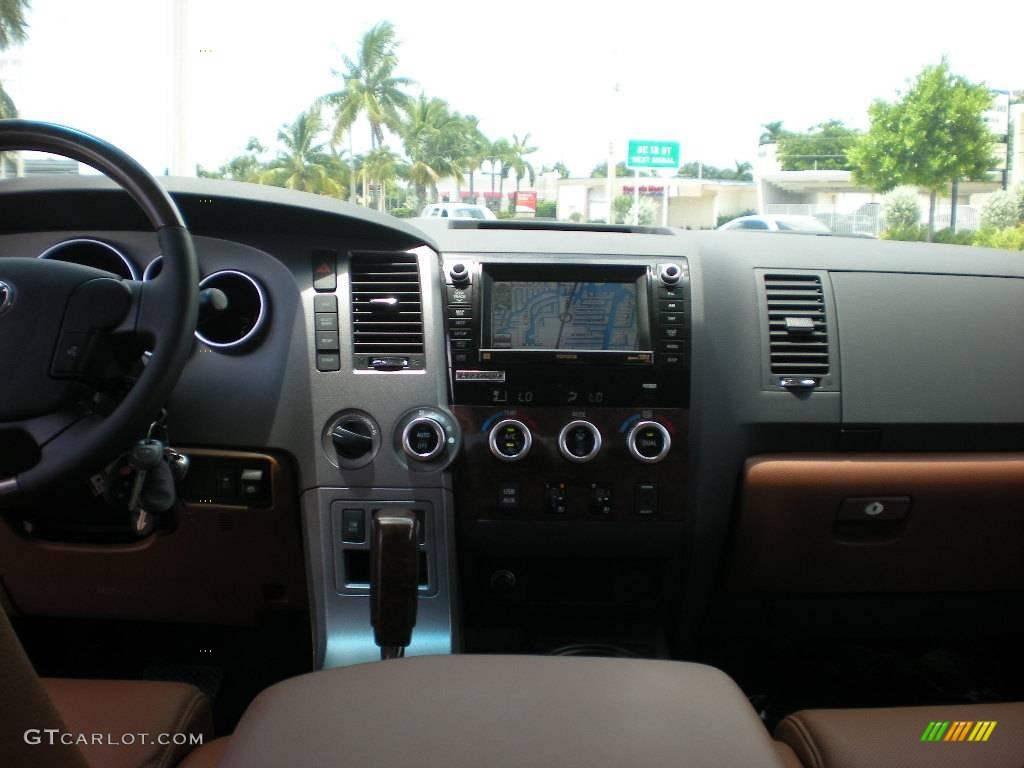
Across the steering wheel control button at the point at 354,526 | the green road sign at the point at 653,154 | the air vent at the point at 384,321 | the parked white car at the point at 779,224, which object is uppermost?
the green road sign at the point at 653,154

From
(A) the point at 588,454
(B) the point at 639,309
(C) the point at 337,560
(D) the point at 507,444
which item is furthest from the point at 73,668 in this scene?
(B) the point at 639,309

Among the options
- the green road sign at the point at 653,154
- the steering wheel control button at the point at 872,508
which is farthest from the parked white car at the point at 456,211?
the steering wheel control button at the point at 872,508

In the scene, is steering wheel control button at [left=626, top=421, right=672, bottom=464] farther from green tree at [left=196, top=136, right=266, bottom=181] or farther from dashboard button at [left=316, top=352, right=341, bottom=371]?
green tree at [left=196, top=136, right=266, bottom=181]

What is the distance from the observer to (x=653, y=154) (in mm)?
2928

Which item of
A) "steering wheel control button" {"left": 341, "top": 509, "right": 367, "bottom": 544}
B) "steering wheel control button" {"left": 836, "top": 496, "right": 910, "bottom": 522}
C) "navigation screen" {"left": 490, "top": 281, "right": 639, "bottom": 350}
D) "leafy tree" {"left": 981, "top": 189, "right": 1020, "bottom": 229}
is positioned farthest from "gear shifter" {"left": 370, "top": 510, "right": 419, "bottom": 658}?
"leafy tree" {"left": 981, "top": 189, "right": 1020, "bottom": 229}

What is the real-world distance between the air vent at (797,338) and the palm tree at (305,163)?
1.16 m

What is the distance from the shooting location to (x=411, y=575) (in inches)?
79.9

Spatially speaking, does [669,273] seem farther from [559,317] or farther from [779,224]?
[779,224]

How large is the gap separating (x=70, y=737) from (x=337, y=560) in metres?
1.32

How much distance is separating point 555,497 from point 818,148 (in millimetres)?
1634

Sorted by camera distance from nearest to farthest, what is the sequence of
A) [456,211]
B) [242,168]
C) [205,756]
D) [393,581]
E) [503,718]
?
[503,718]
[205,756]
[393,581]
[242,168]
[456,211]

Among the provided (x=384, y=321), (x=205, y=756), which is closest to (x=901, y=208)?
(x=384, y=321)

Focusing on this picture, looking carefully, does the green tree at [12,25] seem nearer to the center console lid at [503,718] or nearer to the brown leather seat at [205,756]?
the brown leather seat at [205,756]

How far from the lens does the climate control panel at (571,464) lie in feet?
7.39
